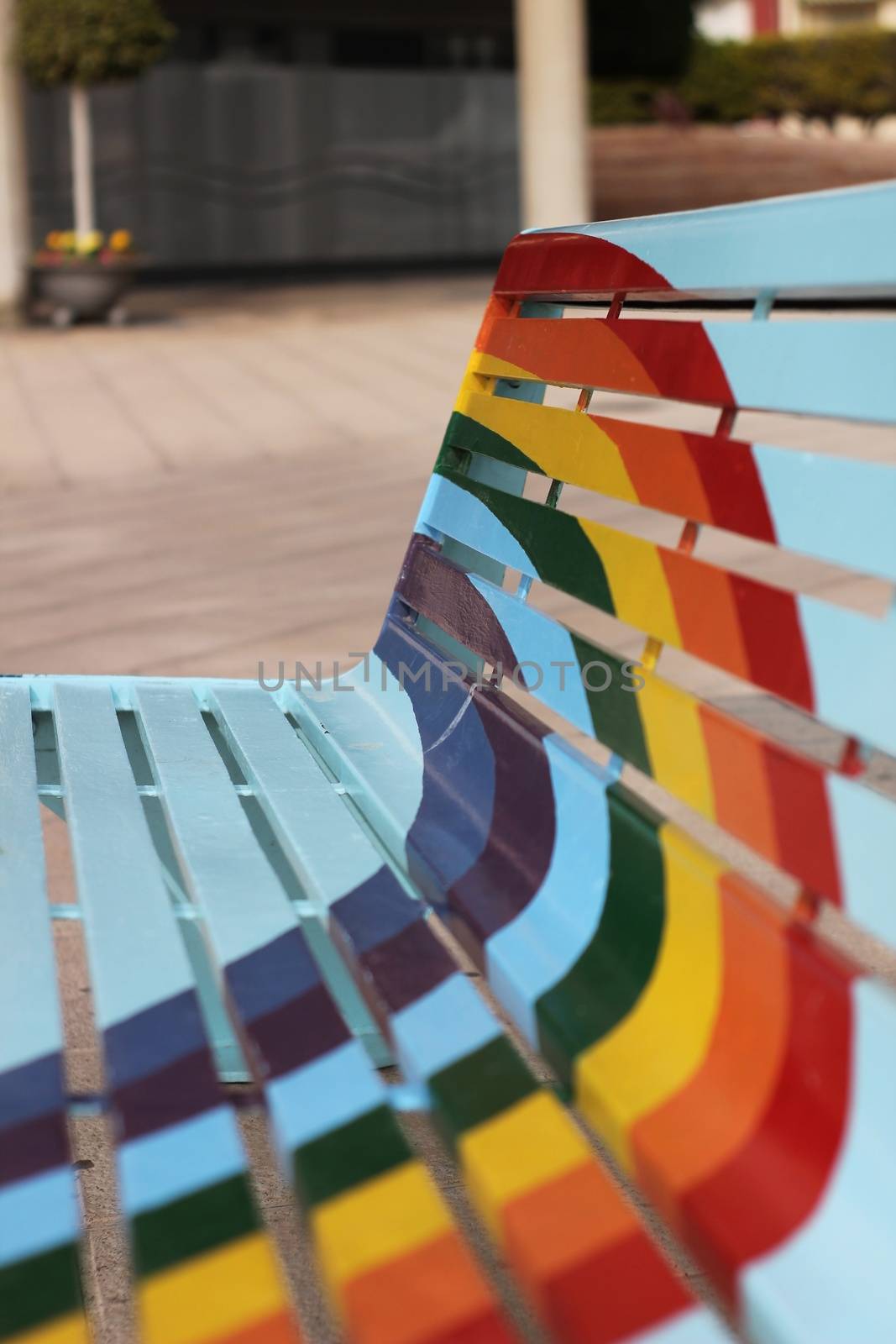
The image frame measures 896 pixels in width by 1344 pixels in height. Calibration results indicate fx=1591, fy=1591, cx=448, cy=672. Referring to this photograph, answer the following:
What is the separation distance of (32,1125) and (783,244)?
30.0 inches

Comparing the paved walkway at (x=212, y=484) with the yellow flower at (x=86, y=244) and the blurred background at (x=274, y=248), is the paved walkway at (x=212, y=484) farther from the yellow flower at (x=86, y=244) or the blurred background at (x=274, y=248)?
the yellow flower at (x=86, y=244)

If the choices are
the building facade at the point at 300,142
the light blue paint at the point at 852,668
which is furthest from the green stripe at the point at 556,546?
the building facade at the point at 300,142

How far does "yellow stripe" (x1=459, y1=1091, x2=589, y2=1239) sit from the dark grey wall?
16818 mm

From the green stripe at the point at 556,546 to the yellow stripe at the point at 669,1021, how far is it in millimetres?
335

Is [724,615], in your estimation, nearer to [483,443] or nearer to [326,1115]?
[326,1115]

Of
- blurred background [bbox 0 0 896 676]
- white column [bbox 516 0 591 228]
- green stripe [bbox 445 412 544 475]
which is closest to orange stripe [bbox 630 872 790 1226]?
green stripe [bbox 445 412 544 475]

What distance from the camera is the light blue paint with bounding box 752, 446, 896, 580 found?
956 millimetres

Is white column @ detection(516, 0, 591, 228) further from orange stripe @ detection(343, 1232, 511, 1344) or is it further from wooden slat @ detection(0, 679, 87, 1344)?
orange stripe @ detection(343, 1232, 511, 1344)

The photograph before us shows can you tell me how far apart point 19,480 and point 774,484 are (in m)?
5.22

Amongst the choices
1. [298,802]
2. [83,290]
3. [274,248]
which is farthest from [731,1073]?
[274,248]

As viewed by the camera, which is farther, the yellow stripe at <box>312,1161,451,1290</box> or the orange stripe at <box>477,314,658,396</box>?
the orange stripe at <box>477,314,658,396</box>

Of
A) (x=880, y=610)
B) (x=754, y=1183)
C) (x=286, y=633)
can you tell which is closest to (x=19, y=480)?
(x=286, y=633)

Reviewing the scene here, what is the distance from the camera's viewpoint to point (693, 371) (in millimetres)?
1256

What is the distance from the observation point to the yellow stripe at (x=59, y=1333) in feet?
2.62
